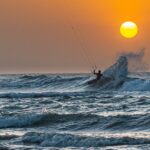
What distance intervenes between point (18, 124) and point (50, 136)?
4.81 metres

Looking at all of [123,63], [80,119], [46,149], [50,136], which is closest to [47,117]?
[80,119]

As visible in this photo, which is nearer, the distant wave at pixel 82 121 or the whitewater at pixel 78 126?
the whitewater at pixel 78 126

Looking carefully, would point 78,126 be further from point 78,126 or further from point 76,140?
point 76,140

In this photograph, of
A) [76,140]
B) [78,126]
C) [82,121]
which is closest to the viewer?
[76,140]

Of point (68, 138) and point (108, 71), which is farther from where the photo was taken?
point (108, 71)

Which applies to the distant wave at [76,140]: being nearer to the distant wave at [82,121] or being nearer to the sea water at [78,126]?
the sea water at [78,126]

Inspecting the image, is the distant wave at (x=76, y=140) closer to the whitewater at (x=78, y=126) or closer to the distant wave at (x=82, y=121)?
the whitewater at (x=78, y=126)

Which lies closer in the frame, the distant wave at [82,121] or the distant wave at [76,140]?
the distant wave at [76,140]

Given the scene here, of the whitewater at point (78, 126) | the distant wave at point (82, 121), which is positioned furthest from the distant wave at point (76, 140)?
the distant wave at point (82, 121)

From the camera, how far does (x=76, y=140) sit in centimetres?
1902

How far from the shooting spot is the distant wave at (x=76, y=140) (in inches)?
727

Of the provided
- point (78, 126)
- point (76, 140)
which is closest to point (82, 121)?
point (78, 126)

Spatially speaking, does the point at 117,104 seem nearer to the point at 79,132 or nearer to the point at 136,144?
the point at 79,132

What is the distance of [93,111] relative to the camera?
93.0ft
